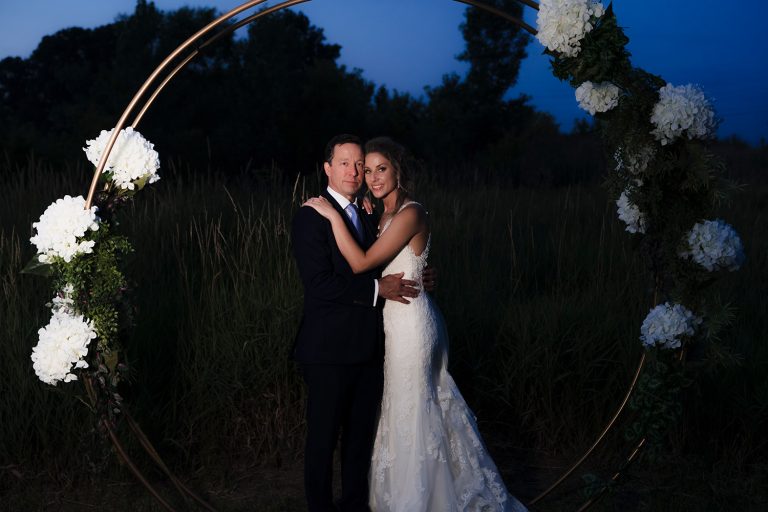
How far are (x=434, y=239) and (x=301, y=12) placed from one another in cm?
1855

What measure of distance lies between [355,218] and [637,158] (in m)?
1.44

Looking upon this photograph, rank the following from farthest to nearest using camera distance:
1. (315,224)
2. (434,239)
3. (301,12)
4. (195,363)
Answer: (301,12)
(434,239)
(195,363)
(315,224)

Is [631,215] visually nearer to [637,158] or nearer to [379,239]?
[637,158]

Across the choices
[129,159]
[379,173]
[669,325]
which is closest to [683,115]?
[669,325]

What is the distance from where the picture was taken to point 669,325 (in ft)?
15.2

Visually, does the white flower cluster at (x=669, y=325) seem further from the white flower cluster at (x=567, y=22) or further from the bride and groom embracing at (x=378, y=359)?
the white flower cluster at (x=567, y=22)

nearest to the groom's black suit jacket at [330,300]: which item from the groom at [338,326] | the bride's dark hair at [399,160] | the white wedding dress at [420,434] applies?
the groom at [338,326]

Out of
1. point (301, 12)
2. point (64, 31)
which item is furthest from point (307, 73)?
point (64, 31)

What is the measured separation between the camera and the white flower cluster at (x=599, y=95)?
15.2 ft

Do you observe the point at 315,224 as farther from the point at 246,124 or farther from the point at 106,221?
the point at 246,124

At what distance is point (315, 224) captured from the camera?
14.4 ft

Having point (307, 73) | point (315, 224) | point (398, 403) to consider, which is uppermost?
point (307, 73)

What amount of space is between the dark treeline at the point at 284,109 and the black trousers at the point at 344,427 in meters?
9.63

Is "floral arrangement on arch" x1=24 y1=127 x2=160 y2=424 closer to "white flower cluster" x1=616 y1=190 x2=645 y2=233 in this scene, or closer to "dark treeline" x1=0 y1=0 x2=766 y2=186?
"white flower cluster" x1=616 y1=190 x2=645 y2=233
